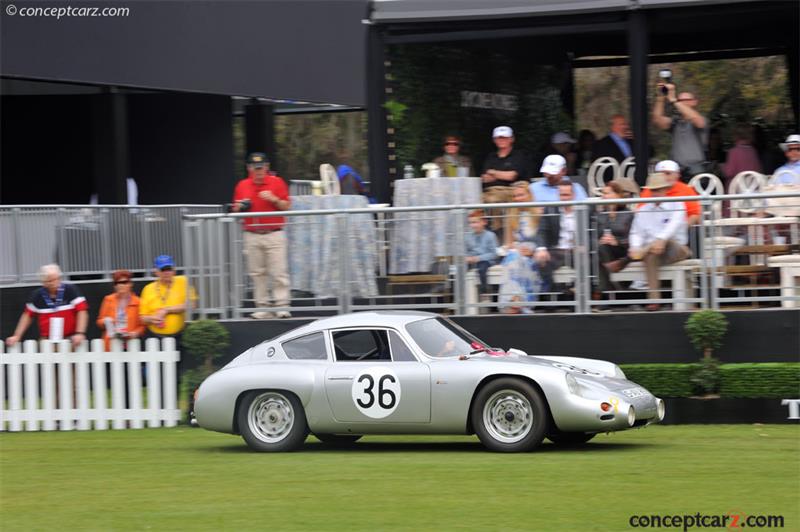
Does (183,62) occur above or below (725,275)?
above

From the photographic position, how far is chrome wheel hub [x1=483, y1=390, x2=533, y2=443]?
1016 cm

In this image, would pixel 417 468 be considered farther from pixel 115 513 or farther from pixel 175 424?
pixel 175 424

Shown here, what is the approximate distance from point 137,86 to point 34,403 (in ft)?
25.3

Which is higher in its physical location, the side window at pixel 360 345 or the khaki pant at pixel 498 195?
the khaki pant at pixel 498 195

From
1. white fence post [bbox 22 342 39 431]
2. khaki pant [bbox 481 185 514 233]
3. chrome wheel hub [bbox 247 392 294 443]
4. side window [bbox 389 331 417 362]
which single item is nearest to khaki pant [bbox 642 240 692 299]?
khaki pant [bbox 481 185 514 233]

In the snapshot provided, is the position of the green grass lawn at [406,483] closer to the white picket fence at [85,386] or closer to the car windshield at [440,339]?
the car windshield at [440,339]

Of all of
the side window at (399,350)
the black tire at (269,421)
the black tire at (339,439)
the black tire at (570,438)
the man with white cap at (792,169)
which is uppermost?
the man with white cap at (792,169)

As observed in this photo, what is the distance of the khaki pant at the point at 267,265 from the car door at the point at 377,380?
2.77 m

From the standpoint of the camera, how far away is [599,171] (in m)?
15.2

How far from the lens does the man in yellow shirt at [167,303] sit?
1363cm

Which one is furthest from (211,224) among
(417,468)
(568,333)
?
(417,468)

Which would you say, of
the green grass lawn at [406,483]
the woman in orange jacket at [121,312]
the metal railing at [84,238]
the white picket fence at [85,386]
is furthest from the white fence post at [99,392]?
the metal railing at [84,238]

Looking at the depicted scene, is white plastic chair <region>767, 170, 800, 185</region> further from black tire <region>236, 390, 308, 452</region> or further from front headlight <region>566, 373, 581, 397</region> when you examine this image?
black tire <region>236, 390, 308, 452</region>

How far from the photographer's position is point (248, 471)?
970 centimetres
